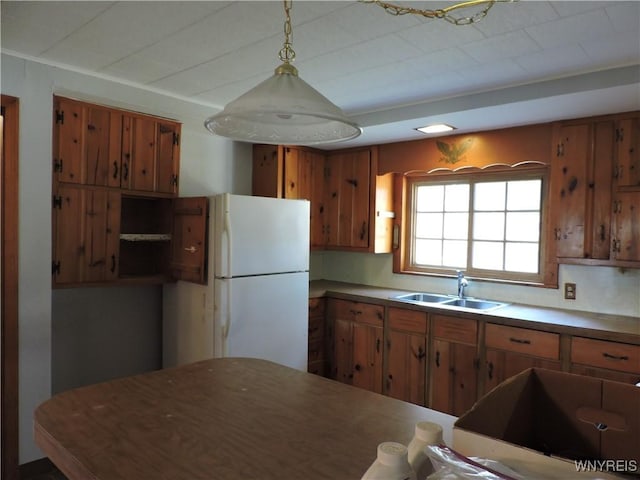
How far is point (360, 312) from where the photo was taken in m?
3.60

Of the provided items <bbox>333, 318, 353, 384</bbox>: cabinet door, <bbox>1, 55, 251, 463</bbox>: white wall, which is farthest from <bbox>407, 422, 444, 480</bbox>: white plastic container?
<bbox>333, 318, 353, 384</bbox>: cabinet door

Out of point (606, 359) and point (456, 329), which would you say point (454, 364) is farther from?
point (606, 359)

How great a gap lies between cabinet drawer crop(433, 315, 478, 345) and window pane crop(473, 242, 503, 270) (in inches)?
30.6

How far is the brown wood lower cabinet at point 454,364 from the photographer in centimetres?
297

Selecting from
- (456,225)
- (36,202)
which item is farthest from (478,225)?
(36,202)

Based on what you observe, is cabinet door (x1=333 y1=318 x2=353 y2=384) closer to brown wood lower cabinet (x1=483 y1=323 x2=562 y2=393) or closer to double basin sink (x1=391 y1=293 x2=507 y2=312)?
double basin sink (x1=391 y1=293 x2=507 y2=312)

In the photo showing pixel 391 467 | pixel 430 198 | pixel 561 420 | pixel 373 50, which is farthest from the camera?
pixel 430 198

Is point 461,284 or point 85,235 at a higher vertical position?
point 85,235

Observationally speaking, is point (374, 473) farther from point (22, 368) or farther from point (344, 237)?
point (344, 237)

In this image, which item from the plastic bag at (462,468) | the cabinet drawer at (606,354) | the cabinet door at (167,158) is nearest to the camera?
the plastic bag at (462,468)

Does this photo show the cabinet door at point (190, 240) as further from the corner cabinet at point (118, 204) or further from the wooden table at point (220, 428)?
the wooden table at point (220, 428)

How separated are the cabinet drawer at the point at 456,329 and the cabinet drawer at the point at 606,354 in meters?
0.58

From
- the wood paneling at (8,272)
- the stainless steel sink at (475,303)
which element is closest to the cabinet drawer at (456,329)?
the stainless steel sink at (475,303)

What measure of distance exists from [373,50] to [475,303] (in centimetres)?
203
